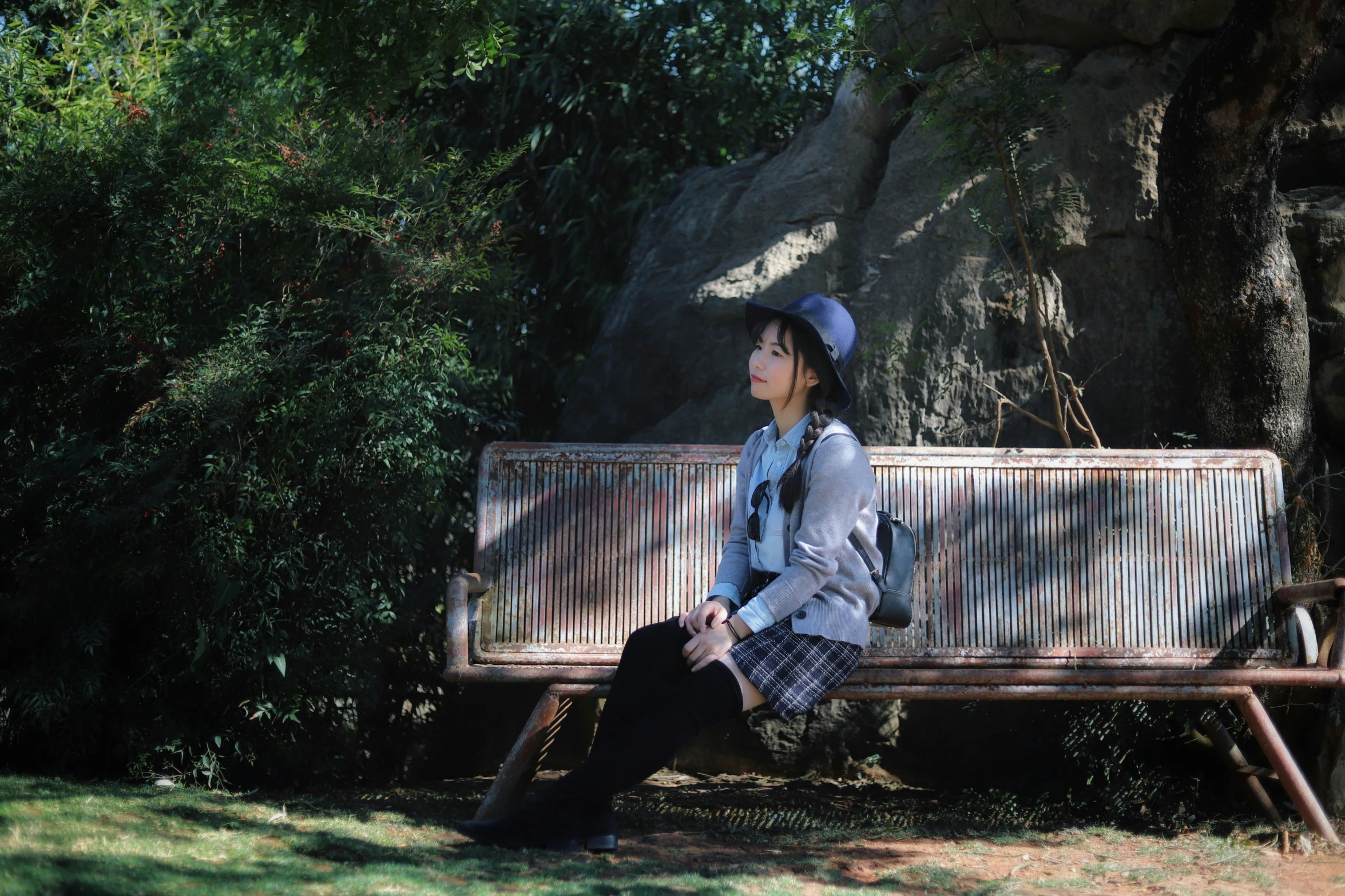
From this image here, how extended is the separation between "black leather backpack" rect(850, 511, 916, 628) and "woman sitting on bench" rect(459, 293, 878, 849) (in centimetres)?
8

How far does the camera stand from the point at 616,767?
263 cm

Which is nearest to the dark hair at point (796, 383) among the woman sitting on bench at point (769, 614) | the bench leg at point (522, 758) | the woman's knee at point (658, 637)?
the woman sitting on bench at point (769, 614)

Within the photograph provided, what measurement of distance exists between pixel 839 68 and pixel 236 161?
131 inches

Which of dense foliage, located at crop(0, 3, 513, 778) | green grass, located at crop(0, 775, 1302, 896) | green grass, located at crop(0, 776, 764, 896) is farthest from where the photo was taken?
dense foliage, located at crop(0, 3, 513, 778)

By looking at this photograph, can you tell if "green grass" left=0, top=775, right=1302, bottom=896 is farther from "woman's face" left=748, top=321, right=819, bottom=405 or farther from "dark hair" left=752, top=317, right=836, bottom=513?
"woman's face" left=748, top=321, right=819, bottom=405

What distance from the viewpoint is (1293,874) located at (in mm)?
3096

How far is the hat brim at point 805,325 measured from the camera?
3.04 metres

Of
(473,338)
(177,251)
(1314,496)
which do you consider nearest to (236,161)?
(177,251)

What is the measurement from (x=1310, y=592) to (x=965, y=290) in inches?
71.1

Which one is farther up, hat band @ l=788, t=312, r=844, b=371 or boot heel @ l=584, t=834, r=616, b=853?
hat band @ l=788, t=312, r=844, b=371

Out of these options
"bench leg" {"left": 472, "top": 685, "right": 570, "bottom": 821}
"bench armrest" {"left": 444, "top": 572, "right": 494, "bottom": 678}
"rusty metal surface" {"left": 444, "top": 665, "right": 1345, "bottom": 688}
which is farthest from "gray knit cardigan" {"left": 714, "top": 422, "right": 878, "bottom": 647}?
"bench armrest" {"left": 444, "top": 572, "right": 494, "bottom": 678}

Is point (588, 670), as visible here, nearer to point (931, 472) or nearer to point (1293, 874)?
point (931, 472)

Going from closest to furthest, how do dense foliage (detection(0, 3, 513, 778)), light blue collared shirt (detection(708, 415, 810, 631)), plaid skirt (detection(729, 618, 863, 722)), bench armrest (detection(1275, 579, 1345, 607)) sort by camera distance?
plaid skirt (detection(729, 618, 863, 722)) → light blue collared shirt (detection(708, 415, 810, 631)) → bench armrest (detection(1275, 579, 1345, 607)) → dense foliage (detection(0, 3, 513, 778))

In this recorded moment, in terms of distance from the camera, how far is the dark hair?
3010mm
